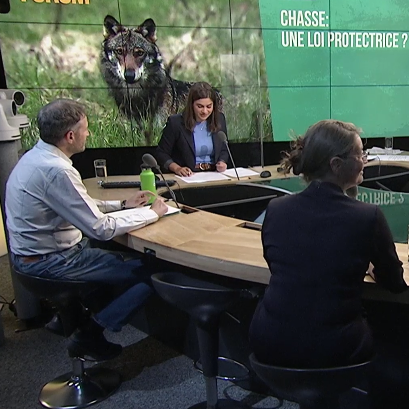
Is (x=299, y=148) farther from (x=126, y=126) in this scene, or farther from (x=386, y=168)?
(x=126, y=126)

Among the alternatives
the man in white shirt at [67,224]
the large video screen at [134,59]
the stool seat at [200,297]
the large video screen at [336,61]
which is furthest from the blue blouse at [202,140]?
the stool seat at [200,297]

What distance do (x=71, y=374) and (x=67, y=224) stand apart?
701mm

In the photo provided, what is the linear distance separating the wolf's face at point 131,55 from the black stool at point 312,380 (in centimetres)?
321

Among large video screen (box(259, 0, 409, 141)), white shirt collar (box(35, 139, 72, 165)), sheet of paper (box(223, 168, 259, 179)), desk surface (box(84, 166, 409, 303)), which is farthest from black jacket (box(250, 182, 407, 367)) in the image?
large video screen (box(259, 0, 409, 141))

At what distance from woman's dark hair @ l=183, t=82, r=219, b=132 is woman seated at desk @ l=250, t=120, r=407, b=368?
6.45ft

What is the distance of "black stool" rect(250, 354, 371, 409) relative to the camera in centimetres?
116

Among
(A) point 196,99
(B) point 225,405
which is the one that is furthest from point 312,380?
(A) point 196,99

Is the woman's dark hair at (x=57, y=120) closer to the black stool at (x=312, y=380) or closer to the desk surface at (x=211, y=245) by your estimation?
the desk surface at (x=211, y=245)

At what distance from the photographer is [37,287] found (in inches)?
68.7

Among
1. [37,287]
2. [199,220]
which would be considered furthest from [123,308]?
[199,220]

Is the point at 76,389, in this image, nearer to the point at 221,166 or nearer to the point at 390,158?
the point at 221,166

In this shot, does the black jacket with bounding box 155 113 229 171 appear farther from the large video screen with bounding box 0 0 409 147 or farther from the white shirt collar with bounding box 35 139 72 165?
the white shirt collar with bounding box 35 139 72 165

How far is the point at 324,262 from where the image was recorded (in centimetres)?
116

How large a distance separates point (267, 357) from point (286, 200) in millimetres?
430
